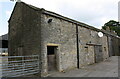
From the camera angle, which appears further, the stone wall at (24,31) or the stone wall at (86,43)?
the stone wall at (86,43)

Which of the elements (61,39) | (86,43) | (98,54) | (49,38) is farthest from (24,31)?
(98,54)

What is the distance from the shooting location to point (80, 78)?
6707mm

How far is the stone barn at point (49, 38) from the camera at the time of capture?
7.43m

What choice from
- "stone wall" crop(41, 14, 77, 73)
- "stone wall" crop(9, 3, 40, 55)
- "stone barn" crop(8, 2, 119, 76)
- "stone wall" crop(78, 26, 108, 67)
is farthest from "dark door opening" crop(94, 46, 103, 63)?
"stone wall" crop(9, 3, 40, 55)

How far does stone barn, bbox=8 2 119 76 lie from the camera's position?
7.43 metres

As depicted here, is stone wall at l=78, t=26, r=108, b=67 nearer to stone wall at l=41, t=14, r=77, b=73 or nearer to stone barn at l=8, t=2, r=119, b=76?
stone barn at l=8, t=2, r=119, b=76

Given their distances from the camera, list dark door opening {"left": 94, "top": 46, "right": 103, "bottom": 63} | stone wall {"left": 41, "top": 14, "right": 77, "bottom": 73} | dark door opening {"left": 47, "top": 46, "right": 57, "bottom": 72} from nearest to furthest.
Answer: stone wall {"left": 41, "top": 14, "right": 77, "bottom": 73} → dark door opening {"left": 47, "top": 46, "right": 57, "bottom": 72} → dark door opening {"left": 94, "top": 46, "right": 103, "bottom": 63}

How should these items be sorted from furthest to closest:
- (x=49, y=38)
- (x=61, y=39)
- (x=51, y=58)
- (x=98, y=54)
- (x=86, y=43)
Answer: (x=98, y=54) → (x=86, y=43) → (x=61, y=39) → (x=51, y=58) → (x=49, y=38)

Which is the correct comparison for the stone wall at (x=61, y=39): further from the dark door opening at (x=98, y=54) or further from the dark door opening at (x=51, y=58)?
the dark door opening at (x=98, y=54)

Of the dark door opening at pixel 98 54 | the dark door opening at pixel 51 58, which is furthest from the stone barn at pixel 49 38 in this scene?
the dark door opening at pixel 98 54

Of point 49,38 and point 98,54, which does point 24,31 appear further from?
point 98,54

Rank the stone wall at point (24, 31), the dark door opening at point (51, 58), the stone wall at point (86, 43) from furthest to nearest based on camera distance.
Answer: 1. the stone wall at point (86, 43)
2. the dark door opening at point (51, 58)
3. the stone wall at point (24, 31)

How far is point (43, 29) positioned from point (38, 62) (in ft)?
7.61

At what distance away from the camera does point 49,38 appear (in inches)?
303
